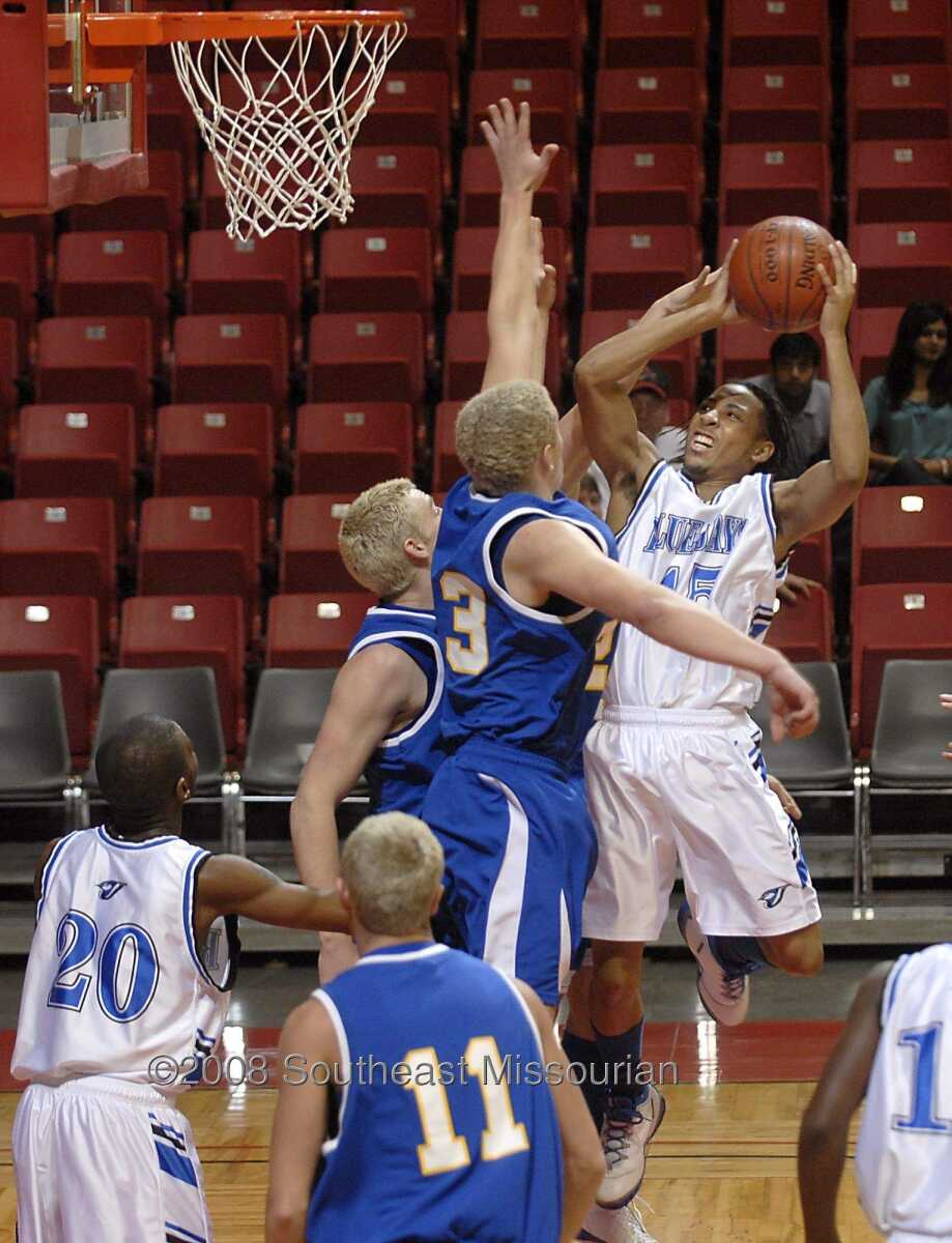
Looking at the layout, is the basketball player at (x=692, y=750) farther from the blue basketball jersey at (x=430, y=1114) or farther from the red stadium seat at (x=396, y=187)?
the red stadium seat at (x=396, y=187)

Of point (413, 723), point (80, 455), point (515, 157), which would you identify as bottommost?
point (413, 723)

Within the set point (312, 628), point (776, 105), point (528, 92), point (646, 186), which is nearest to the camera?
point (312, 628)

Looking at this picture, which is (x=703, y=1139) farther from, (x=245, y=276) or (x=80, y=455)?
(x=245, y=276)

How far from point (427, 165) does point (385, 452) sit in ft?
7.99

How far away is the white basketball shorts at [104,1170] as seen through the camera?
3.23 meters

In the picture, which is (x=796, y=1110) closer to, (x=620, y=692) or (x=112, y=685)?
(x=620, y=692)

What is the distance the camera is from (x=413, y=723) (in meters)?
3.90

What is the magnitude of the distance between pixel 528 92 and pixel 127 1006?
8070 millimetres

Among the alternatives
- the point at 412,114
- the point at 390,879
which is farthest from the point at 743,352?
the point at 390,879

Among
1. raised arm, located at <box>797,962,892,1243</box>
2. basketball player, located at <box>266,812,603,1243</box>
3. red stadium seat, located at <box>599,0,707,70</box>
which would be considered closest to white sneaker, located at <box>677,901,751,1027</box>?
basketball player, located at <box>266,812,603,1243</box>

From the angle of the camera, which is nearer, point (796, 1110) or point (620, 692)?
point (620, 692)

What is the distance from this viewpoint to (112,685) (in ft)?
24.7

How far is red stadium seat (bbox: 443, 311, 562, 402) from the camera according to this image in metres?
8.80

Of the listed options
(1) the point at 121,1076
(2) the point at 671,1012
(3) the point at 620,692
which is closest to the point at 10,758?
(2) the point at 671,1012
